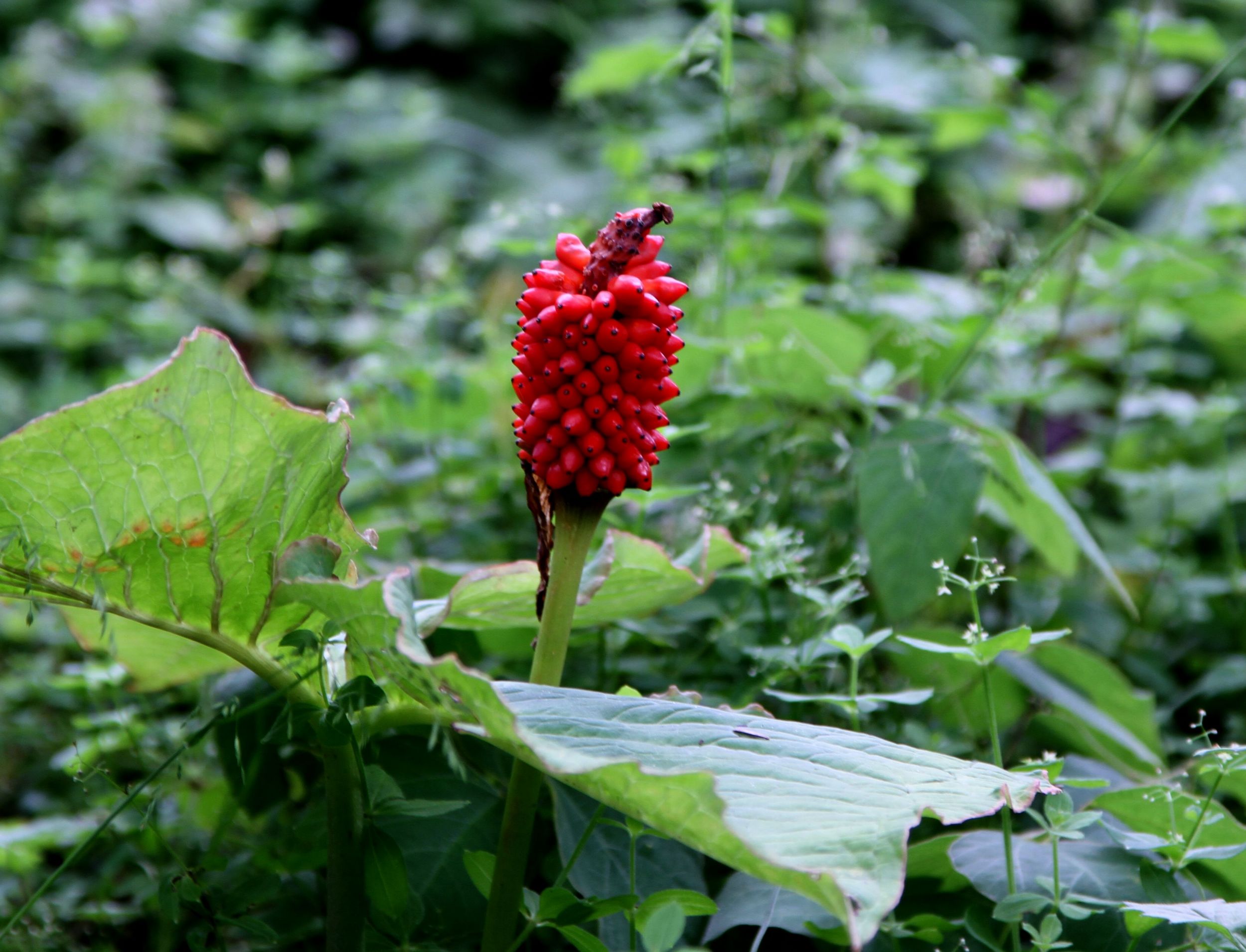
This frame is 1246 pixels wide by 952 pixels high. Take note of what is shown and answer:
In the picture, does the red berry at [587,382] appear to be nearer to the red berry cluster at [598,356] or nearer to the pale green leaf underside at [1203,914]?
the red berry cluster at [598,356]

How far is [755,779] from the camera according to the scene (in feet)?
2.46

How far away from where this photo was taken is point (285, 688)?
83 centimetres

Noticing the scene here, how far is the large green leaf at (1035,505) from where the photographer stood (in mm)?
1324

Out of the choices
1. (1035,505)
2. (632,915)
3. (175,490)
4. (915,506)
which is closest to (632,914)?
(632,915)

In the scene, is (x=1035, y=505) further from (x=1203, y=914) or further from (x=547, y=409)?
(x=547, y=409)

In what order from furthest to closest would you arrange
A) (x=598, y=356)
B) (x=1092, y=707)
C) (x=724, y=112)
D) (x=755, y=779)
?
1. (x=724, y=112)
2. (x=1092, y=707)
3. (x=598, y=356)
4. (x=755, y=779)

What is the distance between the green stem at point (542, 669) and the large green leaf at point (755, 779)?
0.05 m

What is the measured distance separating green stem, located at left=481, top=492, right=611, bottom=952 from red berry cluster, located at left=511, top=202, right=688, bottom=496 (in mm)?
33

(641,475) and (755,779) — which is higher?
(641,475)

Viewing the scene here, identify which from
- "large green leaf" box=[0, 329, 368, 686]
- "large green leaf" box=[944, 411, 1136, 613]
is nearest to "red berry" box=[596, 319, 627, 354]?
"large green leaf" box=[0, 329, 368, 686]

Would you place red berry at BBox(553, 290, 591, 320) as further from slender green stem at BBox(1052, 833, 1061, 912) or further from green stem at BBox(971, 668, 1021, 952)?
slender green stem at BBox(1052, 833, 1061, 912)

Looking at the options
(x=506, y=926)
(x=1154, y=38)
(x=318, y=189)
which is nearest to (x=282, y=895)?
(x=506, y=926)

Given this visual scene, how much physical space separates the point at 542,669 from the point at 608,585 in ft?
0.46

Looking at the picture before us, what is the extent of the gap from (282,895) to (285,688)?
0.42 m
